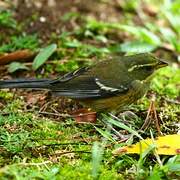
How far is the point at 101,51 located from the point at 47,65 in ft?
2.71

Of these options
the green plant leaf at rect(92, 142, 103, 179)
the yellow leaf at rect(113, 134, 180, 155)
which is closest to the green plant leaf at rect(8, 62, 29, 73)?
the yellow leaf at rect(113, 134, 180, 155)

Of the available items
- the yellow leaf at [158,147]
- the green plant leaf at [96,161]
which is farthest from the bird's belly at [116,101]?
the green plant leaf at [96,161]

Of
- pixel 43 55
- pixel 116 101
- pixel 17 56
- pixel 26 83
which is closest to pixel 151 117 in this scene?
pixel 116 101

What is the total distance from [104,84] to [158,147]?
1.12m

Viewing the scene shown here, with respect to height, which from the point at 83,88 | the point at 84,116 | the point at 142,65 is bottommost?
the point at 84,116

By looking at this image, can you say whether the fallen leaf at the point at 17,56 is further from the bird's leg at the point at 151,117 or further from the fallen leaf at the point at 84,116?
the bird's leg at the point at 151,117

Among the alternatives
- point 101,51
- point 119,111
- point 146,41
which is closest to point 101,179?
point 119,111

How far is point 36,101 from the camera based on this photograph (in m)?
5.27

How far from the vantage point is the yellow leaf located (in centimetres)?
402

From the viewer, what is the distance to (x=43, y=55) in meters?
5.89

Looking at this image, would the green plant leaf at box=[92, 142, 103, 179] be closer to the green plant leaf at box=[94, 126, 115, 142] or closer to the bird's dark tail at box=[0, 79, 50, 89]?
the green plant leaf at box=[94, 126, 115, 142]

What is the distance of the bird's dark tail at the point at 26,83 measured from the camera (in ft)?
15.9

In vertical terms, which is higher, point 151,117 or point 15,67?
point 15,67

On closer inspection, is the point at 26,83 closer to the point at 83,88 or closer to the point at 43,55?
the point at 83,88
